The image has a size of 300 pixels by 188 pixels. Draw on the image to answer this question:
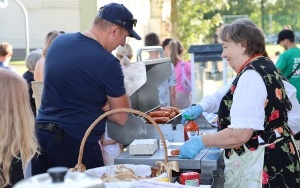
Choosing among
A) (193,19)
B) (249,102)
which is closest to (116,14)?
(249,102)

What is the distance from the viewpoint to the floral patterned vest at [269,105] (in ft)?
8.58

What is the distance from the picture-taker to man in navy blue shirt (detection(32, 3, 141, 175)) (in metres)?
2.98

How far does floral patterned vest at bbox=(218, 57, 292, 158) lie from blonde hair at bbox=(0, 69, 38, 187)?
97cm

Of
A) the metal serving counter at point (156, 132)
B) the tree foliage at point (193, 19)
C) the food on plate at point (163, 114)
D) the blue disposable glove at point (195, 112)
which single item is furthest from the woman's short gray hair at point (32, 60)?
the tree foliage at point (193, 19)

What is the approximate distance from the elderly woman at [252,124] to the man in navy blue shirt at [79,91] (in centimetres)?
62

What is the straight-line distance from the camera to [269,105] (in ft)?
8.61

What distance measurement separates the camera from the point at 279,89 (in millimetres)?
2648

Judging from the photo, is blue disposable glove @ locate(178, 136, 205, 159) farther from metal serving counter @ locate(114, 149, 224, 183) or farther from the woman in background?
the woman in background

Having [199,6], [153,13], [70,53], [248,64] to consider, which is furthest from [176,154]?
[153,13]

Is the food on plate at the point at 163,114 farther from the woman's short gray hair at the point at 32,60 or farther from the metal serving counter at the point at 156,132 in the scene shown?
the woman's short gray hair at the point at 32,60

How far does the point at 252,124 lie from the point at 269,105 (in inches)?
6.3

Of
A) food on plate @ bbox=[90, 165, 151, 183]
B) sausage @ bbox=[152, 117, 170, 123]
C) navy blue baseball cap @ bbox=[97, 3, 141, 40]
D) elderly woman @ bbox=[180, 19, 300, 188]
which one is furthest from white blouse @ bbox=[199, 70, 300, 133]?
sausage @ bbox=[152, 117, 170, 123]

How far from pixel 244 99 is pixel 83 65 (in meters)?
0.94

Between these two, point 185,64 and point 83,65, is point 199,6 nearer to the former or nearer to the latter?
point 185,64
